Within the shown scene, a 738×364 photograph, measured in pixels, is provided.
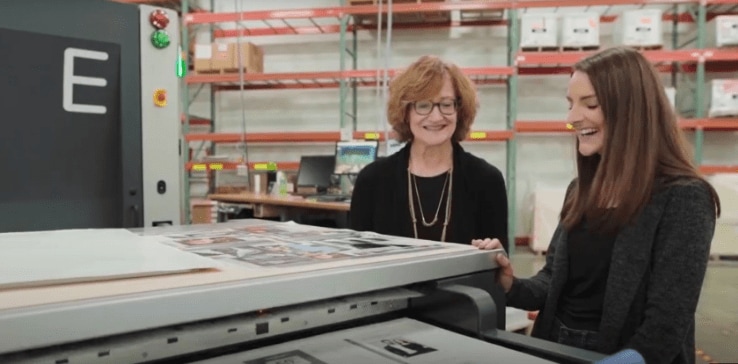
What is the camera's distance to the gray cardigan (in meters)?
1.12

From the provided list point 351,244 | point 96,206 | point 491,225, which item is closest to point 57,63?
point 96,206

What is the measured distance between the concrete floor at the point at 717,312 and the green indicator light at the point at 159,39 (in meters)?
2.98

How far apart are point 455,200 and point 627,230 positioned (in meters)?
0.62

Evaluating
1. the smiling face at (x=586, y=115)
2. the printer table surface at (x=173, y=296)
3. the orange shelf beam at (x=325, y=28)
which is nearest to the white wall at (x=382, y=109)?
the orange shelf beam at (x=325, y=28)

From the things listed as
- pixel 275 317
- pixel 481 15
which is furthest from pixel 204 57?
pixel 275 317

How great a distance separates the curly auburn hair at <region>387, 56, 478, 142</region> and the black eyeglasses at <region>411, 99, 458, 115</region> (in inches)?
0.7

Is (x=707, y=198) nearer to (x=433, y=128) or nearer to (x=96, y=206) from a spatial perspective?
(x=433, y=128)

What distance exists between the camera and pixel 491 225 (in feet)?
5.69

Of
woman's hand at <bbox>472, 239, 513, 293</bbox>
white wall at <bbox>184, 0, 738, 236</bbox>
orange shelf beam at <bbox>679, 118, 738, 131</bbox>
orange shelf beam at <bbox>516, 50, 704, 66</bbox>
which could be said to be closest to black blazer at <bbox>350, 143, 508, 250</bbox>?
woman's hand at <bbox>472, 239, 513, 293</bbox>

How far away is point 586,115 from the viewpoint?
129 cm

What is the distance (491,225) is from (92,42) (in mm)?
1283

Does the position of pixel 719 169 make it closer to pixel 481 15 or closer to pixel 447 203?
pixel 481 15

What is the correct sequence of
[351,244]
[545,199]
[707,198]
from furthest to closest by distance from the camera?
[545,199]
[707,198]
[351,244]

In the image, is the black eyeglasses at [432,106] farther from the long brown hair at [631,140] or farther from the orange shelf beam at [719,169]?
the orange shelf beam at [719,169]
